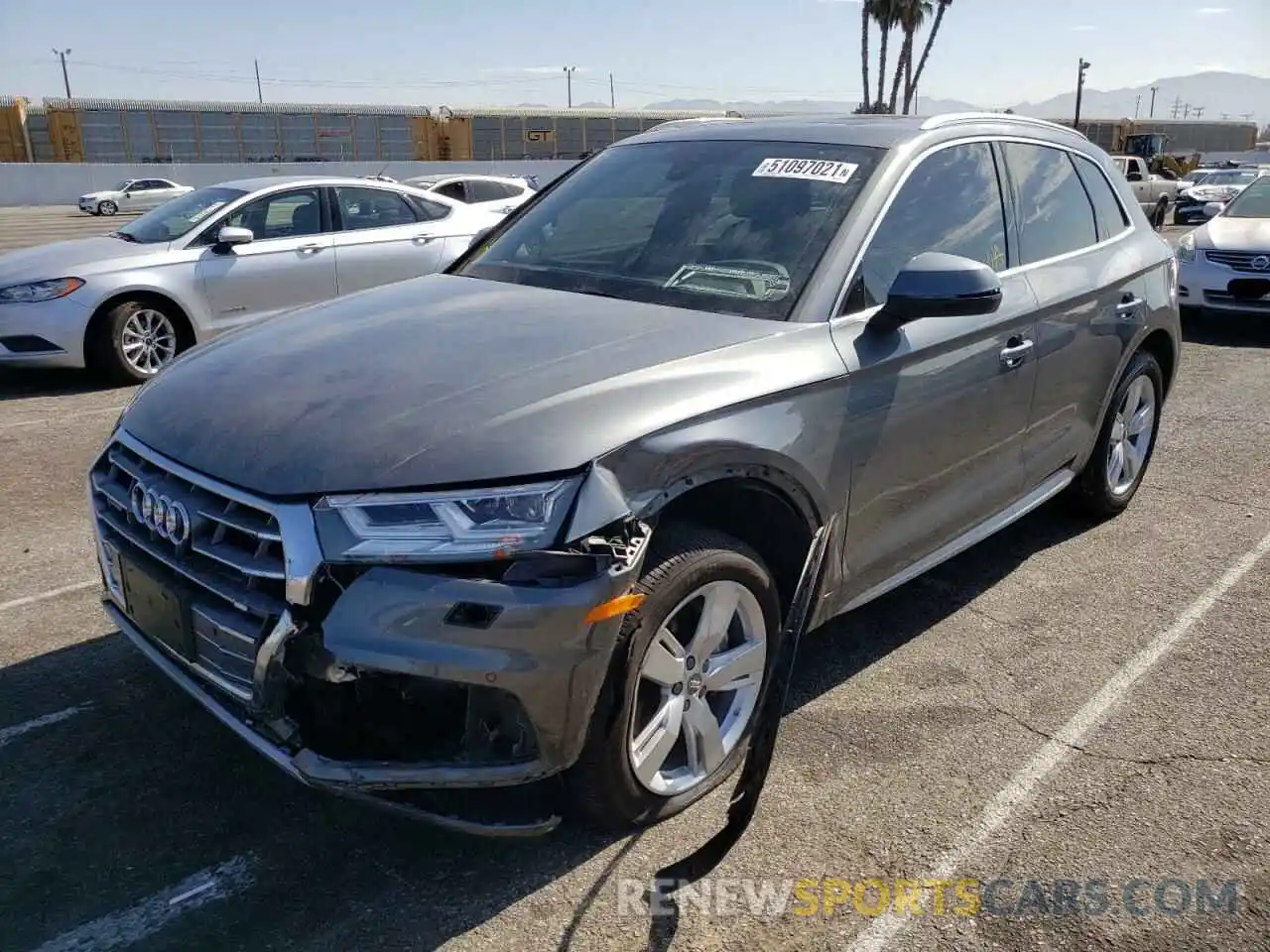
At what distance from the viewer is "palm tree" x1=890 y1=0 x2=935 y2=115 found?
44.5m

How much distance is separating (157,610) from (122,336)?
6.11 metres

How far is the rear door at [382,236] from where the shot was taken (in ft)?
29.8

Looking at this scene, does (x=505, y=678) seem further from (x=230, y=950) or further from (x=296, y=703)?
(x=230, y=950)

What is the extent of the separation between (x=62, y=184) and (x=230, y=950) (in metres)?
47.2

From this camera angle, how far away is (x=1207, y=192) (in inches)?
1003

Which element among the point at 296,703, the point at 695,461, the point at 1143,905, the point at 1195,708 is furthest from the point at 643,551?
the point at 1195,708

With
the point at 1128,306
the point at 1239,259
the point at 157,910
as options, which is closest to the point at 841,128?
the point at 1128,306

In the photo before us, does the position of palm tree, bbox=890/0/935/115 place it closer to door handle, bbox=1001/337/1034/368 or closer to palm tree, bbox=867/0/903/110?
palm tree, bbox=867/0/903/110

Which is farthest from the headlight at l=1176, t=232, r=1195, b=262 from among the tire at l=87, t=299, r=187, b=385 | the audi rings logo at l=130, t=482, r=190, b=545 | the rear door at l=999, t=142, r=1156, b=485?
the audi rings logo at l=130, t=482, r=190, b=545

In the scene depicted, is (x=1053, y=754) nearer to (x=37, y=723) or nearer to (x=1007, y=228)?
(x=1007, y=228)

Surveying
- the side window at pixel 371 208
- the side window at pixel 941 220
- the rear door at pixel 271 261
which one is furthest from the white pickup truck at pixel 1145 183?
the side window at pixel 941 220

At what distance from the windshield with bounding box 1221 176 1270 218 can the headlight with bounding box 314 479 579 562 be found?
11552 millimetres

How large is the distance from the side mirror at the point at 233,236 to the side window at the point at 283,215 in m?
0.29

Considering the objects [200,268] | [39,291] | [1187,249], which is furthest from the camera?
[1187,249]
